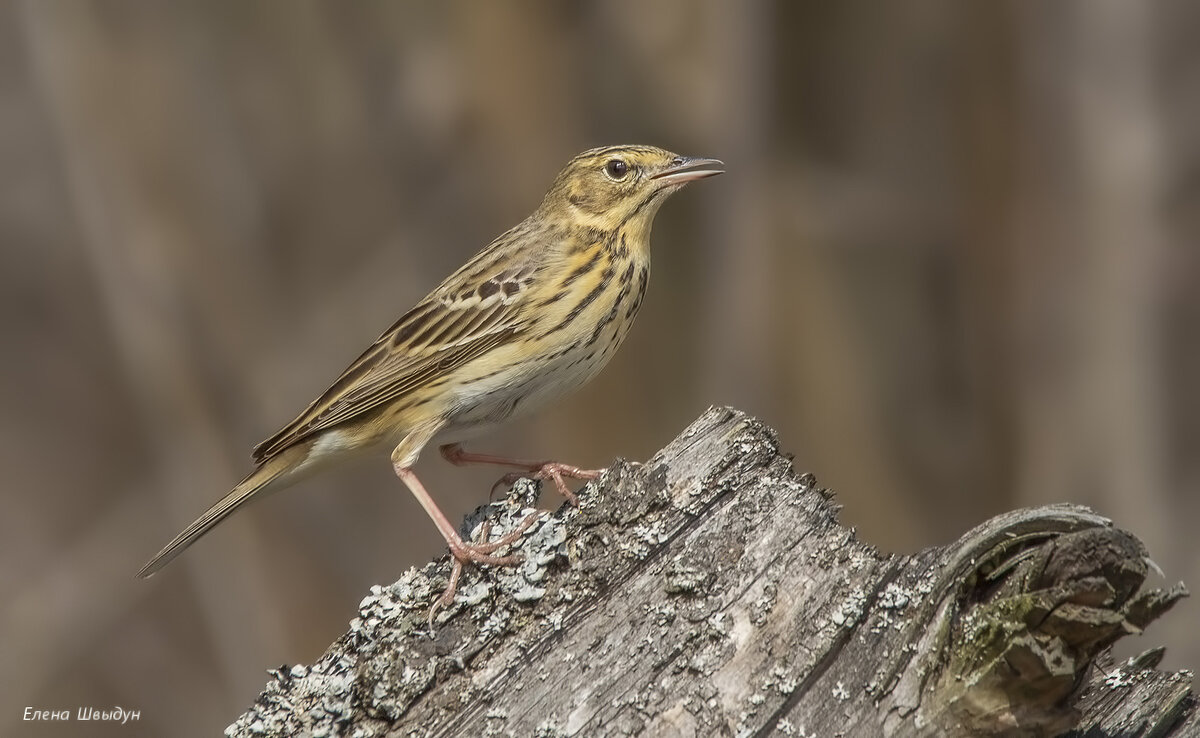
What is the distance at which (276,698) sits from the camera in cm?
424

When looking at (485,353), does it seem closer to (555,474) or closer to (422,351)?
(422,351)

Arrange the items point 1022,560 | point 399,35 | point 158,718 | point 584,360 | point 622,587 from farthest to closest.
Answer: point 399,35 < point 158,718 < point 584,360 < point 622,587 < point 1022,560

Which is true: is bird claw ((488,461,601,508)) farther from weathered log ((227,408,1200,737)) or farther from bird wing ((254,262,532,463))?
weathered log ((227,408,1200,737))

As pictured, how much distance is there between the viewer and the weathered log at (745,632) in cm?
379

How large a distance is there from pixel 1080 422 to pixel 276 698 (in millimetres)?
9129

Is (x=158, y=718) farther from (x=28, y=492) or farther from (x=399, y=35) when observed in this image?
(x=399, y=35)

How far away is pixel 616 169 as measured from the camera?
7.77 meters

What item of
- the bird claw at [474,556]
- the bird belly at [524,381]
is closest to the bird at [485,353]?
the bird belly at [524,381]

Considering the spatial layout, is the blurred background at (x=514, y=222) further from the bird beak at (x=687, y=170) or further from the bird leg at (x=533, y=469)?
the bird leg at (x=533, y=469)

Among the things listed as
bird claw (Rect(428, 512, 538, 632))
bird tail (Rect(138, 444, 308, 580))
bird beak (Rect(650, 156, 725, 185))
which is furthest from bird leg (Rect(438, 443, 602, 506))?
bird beak (Rect(650, 156, 725, 185))

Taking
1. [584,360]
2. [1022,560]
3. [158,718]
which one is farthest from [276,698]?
[158,718]

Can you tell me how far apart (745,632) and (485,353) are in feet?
10.8

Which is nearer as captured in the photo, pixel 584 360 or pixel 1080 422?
pixel 584 360

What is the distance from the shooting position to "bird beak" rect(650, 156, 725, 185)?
296 inches
